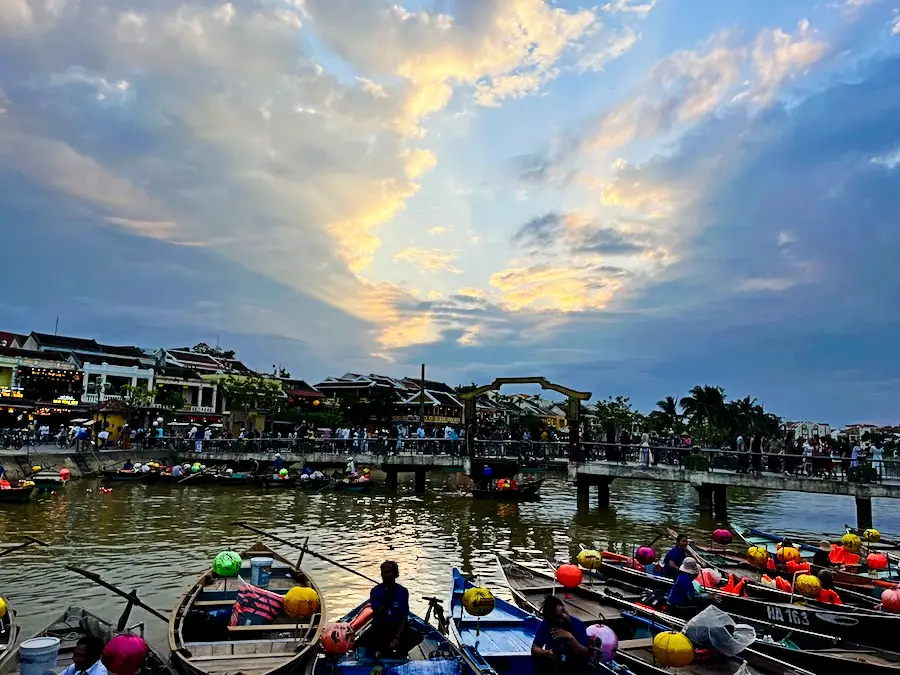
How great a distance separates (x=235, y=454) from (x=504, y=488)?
19.3 meters

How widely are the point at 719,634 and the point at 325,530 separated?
17.6 metres

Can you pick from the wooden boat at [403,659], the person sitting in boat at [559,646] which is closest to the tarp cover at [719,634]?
the person sitting in boat at [559,646]

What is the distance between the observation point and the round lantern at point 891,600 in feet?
35.1

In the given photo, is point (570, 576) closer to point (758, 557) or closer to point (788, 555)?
point (758, 557)

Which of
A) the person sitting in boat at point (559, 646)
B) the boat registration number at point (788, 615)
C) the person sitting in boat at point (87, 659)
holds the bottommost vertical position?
the boat registration number at point (788, 615)

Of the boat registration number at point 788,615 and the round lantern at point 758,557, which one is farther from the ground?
the round lantern at point 758,557

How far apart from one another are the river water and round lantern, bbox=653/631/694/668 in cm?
741

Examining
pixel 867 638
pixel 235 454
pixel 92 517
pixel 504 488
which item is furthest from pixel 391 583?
pixel 235 454

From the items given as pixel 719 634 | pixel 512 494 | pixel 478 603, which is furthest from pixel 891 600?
pixel 512 494

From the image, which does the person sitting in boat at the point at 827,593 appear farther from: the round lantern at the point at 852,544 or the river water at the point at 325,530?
the river water at the point at 325,530

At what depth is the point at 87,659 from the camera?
265 inches

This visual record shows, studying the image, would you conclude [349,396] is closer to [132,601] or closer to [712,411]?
[712,411]

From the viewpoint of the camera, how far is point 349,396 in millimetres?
75375

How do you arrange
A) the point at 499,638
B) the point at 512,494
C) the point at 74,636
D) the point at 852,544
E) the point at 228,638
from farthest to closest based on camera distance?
the point at 512,494 → the point at 852,544 → the point at 499,638 → the point at 74,636 → the point at 228,638
